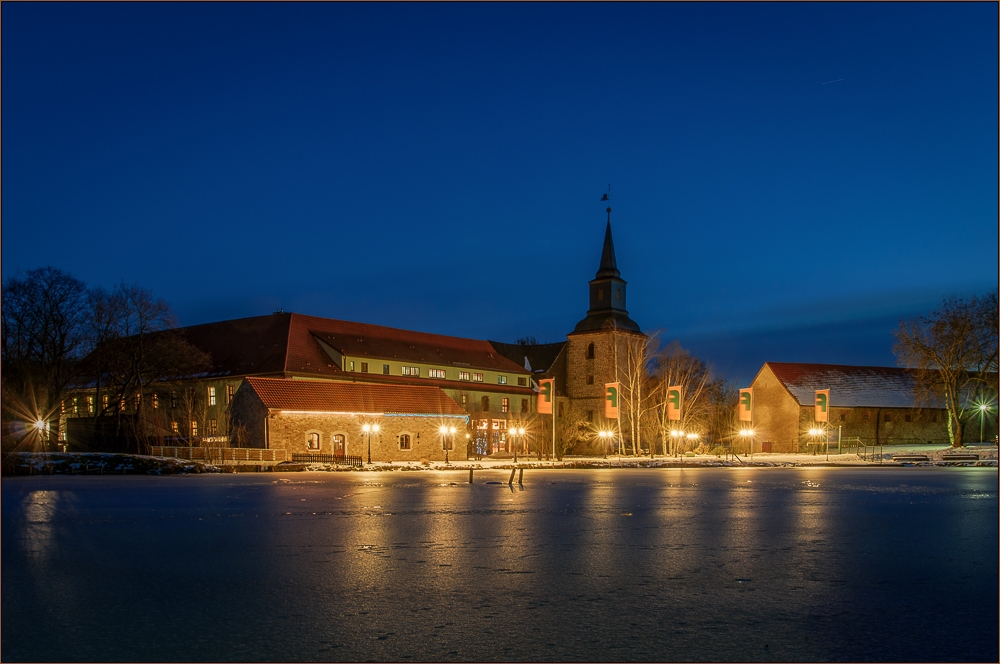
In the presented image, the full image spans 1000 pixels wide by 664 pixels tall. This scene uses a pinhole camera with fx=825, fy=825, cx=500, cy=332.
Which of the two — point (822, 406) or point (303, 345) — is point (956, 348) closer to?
point (822, 406)

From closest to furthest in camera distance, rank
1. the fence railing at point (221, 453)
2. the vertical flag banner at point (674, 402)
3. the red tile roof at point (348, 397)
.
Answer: the fence railing at point (221, 453), the red tile roof at point (348, 397), the vertical flag banner at point (674, 402)

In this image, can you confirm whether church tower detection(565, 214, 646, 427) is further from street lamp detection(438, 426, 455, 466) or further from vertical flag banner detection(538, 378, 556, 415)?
street lamp detection(438, 426, 455, 466)

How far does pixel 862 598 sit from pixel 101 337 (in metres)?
49.9

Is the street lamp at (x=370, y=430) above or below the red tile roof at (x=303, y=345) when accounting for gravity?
below

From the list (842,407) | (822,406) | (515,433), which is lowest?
(515,433)

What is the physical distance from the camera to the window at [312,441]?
44.0 metres

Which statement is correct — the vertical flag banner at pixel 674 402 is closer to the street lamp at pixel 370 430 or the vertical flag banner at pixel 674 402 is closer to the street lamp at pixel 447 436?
the street lamp at pixel 447 436

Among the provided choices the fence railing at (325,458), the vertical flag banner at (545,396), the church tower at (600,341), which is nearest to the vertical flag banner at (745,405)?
the church tower at (600,341)

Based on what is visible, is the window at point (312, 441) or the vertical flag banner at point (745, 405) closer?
Answer: the window at point (312, 441)

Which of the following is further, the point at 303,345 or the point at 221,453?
the point at 303,345

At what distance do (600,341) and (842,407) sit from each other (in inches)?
817

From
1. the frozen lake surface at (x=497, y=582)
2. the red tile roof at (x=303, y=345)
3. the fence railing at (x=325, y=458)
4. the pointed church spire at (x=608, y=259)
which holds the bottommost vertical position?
the fence railing at (x=325, y=458)

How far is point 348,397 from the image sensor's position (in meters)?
47.7

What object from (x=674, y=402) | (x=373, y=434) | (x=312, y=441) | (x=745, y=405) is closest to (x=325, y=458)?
(x=312, y=441)
